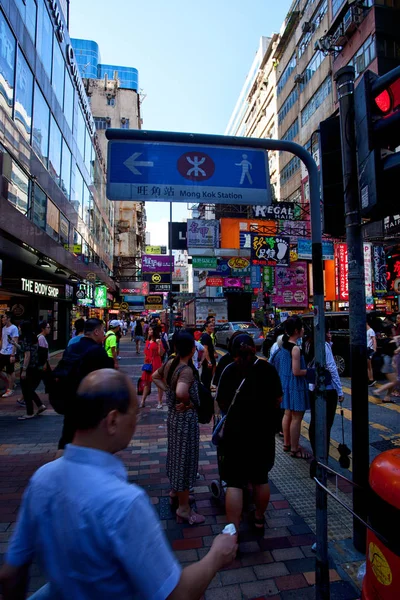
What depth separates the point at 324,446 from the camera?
263 cm

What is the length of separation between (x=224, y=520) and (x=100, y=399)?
2.79 meters

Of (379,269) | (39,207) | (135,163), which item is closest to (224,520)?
(135,163)

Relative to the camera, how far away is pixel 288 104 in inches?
1404

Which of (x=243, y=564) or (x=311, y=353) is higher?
(x=311, y=353)

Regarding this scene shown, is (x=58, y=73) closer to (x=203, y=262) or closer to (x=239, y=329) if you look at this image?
(x=203, y=262)

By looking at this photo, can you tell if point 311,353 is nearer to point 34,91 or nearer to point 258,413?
point 258,413

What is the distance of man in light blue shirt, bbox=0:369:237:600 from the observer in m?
1.00

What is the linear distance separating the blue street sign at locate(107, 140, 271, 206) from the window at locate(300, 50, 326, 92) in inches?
1235

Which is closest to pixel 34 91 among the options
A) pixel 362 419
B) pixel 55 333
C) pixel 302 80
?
pixel 55 333

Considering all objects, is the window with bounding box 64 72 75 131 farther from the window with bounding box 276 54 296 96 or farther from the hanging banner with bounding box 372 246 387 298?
the window with bounding box 276 54 296 96

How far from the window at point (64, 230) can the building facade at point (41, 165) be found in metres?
0.05

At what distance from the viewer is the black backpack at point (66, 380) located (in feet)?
9.64

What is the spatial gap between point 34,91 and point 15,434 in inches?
A: 488

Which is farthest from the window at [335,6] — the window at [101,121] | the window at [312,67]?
the window at [101,121]
